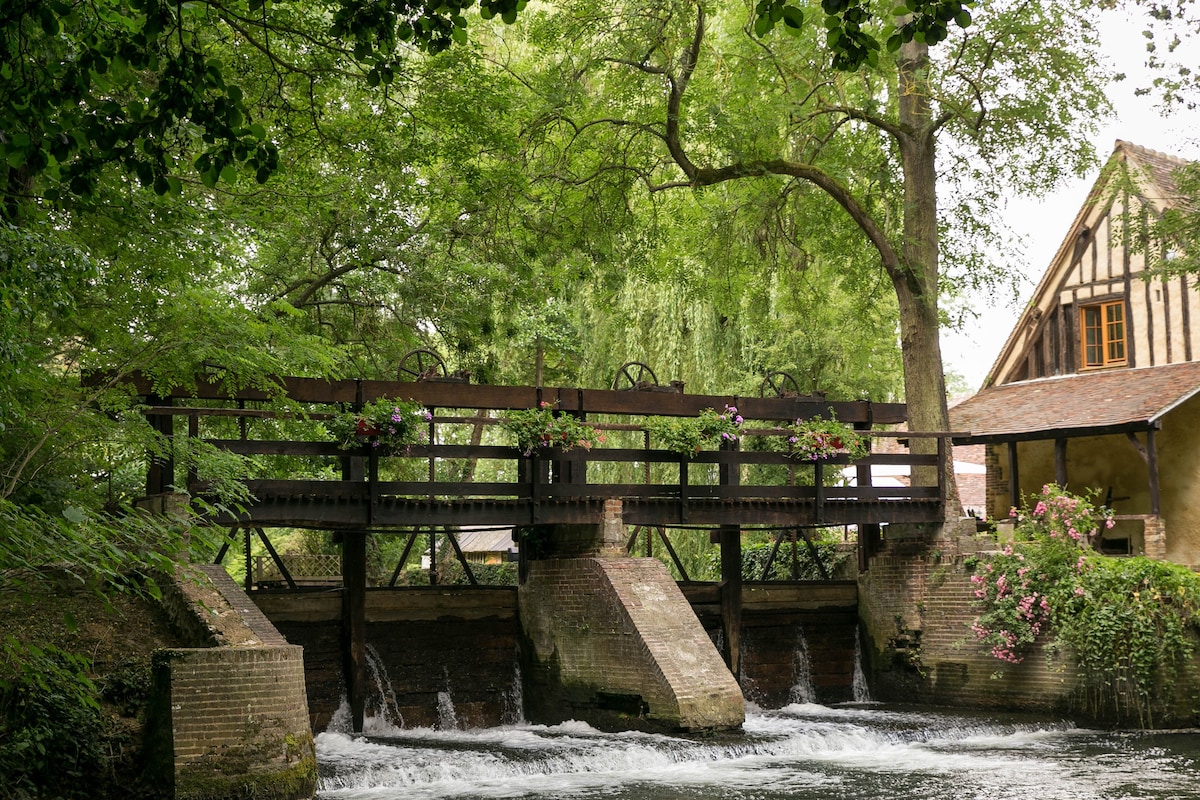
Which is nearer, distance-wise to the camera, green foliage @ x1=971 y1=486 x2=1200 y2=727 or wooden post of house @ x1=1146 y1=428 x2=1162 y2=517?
green foliage @ x1=971 y1=486 x2=1200 y2=727

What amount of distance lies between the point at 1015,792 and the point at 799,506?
6372mm

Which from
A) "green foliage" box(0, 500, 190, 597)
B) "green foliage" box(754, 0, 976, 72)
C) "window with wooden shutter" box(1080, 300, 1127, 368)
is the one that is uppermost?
"window with wooden shutter" box(1080, 300, 1127, 368)

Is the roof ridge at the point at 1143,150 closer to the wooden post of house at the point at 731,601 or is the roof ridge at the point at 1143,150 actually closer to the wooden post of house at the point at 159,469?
the wooden post of house at the point at 731,601

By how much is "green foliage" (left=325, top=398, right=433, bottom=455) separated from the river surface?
330cm

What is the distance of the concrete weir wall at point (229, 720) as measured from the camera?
939cm

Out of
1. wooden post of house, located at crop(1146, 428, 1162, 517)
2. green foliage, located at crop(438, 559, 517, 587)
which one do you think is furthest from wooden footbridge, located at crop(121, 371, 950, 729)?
green foliage, located at crop(438, 559, 517, 587)

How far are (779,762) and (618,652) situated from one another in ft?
7.99

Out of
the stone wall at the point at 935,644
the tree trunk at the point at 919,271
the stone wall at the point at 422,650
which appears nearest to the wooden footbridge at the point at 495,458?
the tree trunk at the point at 919,271

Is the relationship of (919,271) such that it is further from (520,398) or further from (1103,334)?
(520,398)

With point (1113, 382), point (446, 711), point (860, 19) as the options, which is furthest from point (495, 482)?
point (860, 19)

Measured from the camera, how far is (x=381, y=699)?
14875mm

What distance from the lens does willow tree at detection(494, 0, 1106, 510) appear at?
1714cm

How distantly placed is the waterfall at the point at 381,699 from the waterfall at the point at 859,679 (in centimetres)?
707

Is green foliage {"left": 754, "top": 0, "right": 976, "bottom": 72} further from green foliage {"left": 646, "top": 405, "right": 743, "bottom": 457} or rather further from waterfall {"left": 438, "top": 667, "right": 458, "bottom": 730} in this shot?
waterfall {"left": 438, "top": 667, "right": 458, "bottom": 730}
